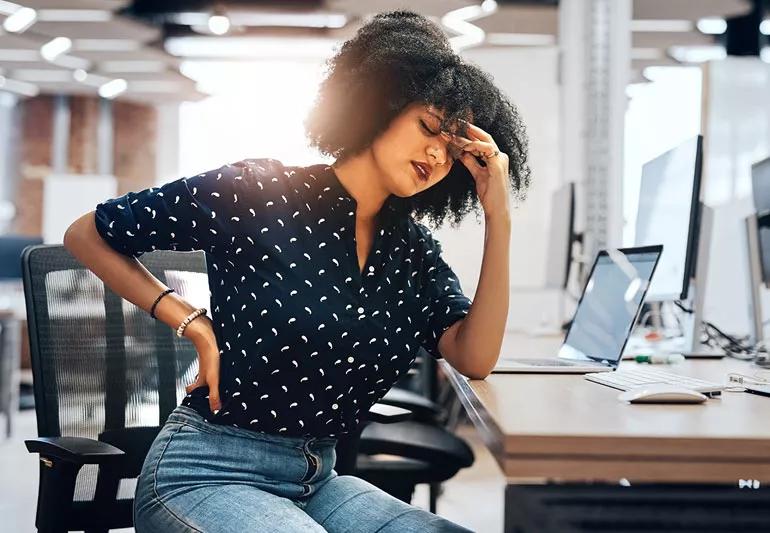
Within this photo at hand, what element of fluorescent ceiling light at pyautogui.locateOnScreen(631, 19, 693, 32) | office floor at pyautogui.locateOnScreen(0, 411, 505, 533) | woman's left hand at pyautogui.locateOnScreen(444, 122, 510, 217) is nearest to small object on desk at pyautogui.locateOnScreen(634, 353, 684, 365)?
woman's left hand at pyautogui.locateOnScreen(444, 122, 510, 217)

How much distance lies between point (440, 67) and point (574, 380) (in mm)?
598

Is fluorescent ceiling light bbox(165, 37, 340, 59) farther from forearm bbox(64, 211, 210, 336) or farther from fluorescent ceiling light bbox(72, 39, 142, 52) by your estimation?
forearm bbox(64, 211, 210, 336)

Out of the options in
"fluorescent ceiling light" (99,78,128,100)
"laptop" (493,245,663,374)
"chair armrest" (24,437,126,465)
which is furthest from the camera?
"fluorescent ceiling light" (99,78,128,100)

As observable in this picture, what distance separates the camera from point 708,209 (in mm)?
2307

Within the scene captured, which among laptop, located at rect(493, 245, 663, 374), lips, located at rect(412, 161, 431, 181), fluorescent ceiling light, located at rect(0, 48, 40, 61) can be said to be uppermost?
fluorescent ceiling light, located at rect(0, 48, 40, 61)

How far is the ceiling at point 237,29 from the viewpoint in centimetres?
622

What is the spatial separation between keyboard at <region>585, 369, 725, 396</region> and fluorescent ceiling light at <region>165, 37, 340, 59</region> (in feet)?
20.6

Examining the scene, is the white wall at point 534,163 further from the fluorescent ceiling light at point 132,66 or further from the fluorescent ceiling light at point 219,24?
the fluorescent ceiling light at point 132,66

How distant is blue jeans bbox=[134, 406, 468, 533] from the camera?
1.07 m

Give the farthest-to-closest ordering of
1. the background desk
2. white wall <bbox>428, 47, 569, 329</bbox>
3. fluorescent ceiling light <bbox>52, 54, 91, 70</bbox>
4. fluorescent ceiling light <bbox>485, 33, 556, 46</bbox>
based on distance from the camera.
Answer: fluorescent ceiling light <bbox>52, 54, 91, 70</bbox>
fluorescent ceiling light <bbox>485, 33, 556, 46</bbox>
white wall <bbox>428, 47, 569, 329</bbox>
the background desk

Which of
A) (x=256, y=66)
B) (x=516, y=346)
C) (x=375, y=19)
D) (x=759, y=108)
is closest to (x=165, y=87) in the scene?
(x=256, y=66)

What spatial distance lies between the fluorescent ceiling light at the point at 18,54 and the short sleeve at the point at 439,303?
294 inches

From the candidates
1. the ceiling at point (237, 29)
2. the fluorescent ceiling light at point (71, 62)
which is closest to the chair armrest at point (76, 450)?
the ceiling at point (237, 29)

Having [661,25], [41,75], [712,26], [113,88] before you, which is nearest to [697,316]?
[661,25]
